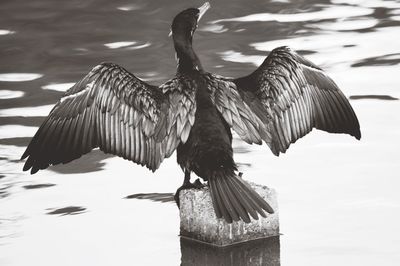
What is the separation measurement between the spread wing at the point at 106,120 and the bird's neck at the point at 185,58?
8.7 inches

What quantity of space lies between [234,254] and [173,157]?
2.85 meters

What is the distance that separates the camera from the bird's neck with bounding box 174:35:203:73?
8.35 metres

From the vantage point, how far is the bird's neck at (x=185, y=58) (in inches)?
329

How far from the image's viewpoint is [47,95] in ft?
39.9

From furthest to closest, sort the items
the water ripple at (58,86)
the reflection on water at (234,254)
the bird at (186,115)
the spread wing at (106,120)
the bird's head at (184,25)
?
1. the water ripple at (58,86)
2. the bird's head at (184,25)
3. the spread wing at (106,120)
4. the bird at (186,115)
5. the reflection on water at (234,254)

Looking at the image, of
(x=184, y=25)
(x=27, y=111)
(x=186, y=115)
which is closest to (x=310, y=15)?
(x=27, y=111)

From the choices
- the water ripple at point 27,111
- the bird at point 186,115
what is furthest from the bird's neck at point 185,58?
the water ripple at point 27,111

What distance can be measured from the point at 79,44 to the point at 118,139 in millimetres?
→ 6453

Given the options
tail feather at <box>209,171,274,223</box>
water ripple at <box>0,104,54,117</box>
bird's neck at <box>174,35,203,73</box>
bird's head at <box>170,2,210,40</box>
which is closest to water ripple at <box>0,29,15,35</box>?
water ripple at <box>0,104,54,117</box>

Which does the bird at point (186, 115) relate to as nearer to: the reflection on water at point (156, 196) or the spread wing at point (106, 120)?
the spread wing at point (106, 120)

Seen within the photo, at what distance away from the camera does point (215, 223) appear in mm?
7719

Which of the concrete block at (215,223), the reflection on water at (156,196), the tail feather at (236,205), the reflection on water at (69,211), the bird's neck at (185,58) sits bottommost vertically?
the reflection on water at (156,196)

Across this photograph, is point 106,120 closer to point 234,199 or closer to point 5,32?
point 234,199

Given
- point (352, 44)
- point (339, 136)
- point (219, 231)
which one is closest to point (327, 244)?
point (219, 231)
